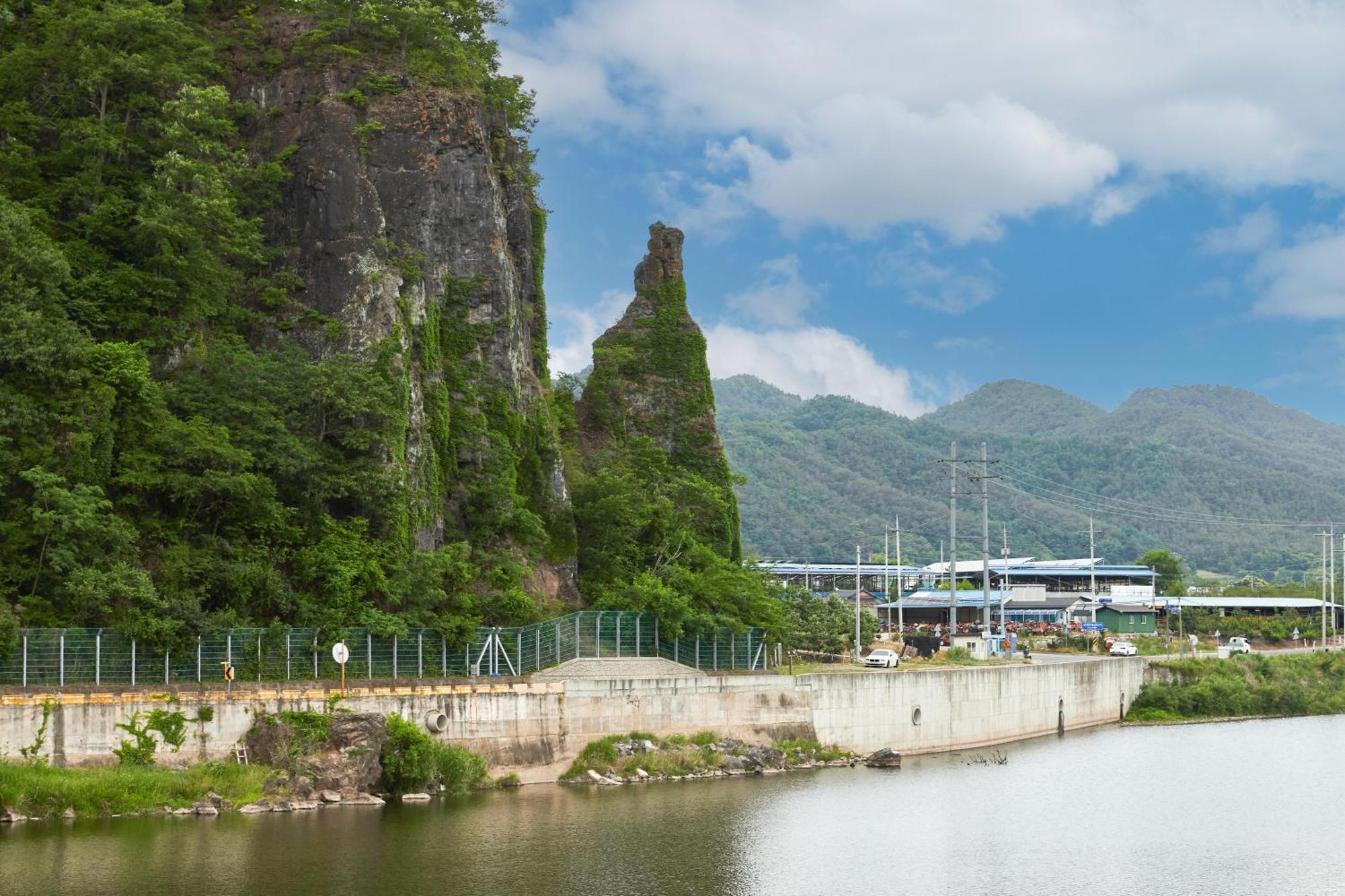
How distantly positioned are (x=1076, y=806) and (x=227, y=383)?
3634cm

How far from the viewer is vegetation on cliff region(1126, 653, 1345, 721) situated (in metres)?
92.2

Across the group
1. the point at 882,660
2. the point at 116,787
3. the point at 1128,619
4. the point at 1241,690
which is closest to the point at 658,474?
the point at 882,660

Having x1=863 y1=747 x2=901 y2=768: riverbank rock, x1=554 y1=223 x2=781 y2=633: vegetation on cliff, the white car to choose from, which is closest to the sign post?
x1=554 y1=223 x2=781 y2=633: vegetation on cliff

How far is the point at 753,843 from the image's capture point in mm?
45469

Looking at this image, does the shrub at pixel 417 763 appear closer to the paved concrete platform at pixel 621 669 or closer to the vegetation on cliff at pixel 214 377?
the vegetation on cliff at pixel 214 377

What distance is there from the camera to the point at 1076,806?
179 feet

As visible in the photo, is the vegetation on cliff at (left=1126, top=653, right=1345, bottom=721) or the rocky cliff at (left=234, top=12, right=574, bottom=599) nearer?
the rocky cliff at (left=234, top=12, right=574, bottom=599)

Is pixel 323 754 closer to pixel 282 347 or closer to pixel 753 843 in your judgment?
pixel 753 843

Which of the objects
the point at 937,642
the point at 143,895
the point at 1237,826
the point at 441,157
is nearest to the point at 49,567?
the point at 143,895

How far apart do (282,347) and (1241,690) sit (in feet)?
214

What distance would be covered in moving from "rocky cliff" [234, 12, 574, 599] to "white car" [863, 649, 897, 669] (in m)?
19.3

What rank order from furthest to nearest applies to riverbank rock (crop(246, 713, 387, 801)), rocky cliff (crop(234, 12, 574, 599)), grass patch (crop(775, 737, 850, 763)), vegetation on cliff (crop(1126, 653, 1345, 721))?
1. vegetation on cliff (crop(1126, 653, 1345, 721))
2. rocky cliff (crop(234, 12, 574, 599))
3. grass patch (crop(775, 737, 850, 763))
4. riverbank rock (crop(246, 713, 387, 801))

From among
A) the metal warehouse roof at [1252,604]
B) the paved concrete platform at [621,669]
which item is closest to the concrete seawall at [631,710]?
the paved concrete platform at [621,669]

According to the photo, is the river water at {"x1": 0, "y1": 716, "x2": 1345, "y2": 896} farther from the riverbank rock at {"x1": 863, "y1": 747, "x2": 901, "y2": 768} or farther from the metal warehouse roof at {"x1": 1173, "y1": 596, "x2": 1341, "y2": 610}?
the metal warehouse roof at {"x1": 1173, "y1": 596, "x2": 1341, "y2": 610}
